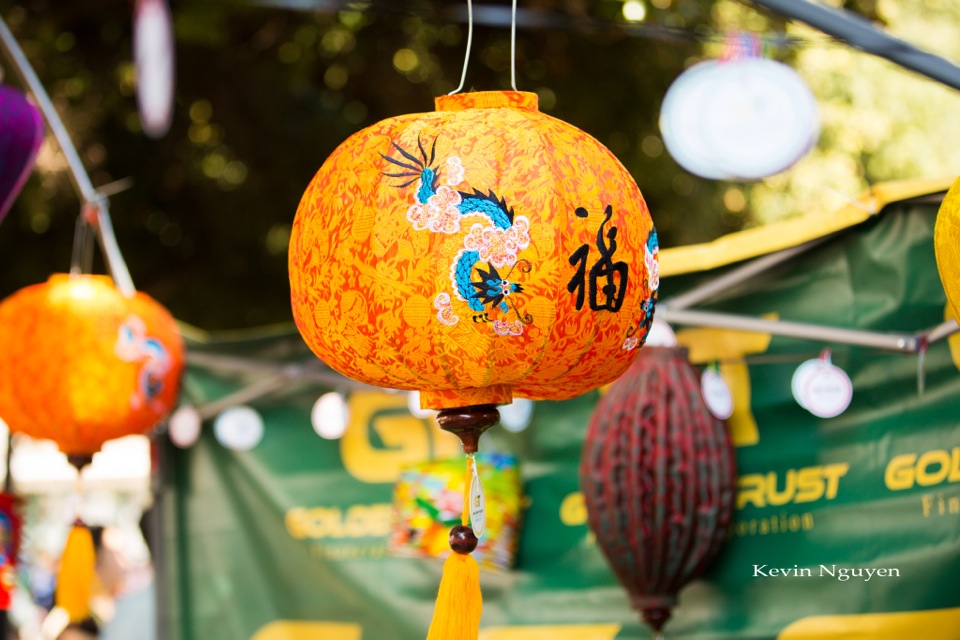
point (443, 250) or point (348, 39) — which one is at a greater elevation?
point (348, 39)

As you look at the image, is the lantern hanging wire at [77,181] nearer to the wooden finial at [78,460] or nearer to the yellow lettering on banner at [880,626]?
the wooden finial at [78,460]

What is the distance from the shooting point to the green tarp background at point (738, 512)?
3027mm

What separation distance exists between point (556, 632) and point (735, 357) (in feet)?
3.35

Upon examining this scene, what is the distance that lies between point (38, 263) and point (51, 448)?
104 cm

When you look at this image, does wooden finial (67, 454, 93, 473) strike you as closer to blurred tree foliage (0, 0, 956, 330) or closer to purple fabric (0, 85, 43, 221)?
purple fabric (0, 85, 43, 221)

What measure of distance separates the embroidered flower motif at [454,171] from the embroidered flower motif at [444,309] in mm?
188

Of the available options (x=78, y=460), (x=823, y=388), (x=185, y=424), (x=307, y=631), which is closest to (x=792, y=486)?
(x=823, y=388)

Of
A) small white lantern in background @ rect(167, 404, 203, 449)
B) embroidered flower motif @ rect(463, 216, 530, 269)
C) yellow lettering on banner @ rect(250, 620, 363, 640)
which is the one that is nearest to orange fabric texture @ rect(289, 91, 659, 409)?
embroidered flower motif @ rect(463, 216, 530, 269)

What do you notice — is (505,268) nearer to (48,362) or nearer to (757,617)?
(757,617)

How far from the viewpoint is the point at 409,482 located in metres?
3.83

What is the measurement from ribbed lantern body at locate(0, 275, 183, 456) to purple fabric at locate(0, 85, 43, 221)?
17.0 inches

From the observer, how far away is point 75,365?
Result: 353cm

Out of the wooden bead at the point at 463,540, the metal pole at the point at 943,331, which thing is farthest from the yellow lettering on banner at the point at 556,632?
the wooden bead at the point at 463,540

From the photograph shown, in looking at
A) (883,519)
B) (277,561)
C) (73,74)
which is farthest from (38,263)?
(883,519)
